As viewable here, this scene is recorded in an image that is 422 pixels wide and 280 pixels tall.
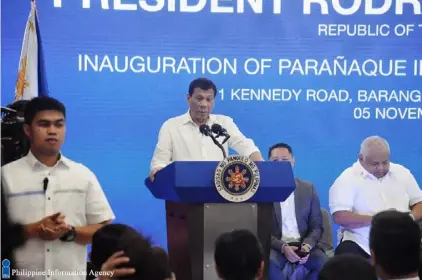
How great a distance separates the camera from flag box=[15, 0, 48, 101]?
516 cm

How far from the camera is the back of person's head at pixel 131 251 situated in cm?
256

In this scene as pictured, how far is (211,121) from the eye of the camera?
5000 millimetres

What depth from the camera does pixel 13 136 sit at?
3.61 meters

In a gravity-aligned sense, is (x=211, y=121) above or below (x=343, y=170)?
above

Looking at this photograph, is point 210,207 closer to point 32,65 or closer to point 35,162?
point 35,162

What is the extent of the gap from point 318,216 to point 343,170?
0.71 m

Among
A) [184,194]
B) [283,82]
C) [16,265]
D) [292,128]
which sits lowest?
[16,265]

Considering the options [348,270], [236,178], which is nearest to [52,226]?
[236,178]

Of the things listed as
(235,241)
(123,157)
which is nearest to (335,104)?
(123,157)

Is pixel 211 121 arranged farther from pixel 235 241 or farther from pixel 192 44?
pixel 235 241

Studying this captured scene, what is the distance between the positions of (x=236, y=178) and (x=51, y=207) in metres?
0.94

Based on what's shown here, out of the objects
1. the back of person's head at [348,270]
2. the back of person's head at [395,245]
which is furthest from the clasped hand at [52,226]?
the back of person's head at [395,245]

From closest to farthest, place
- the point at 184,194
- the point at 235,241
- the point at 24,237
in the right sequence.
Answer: the point at 235,241, the point at 24,237, the point at 184,194

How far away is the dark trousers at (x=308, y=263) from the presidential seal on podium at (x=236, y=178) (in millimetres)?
1193
